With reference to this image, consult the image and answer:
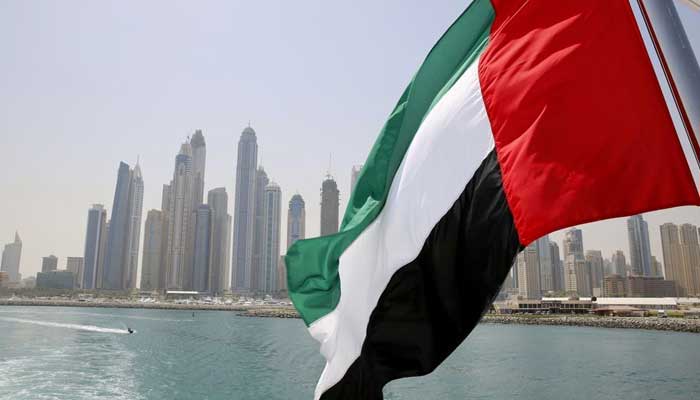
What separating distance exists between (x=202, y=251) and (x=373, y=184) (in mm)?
180407

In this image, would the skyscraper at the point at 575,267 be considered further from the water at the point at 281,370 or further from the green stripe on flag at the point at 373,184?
the green stripe on flag at the point at 373,184

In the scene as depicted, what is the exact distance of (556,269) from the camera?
16388 cm

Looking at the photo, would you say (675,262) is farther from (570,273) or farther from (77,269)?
(77,269)

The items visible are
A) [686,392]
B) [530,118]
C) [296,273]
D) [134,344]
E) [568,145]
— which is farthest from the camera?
[134,344]

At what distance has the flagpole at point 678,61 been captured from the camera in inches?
76.9

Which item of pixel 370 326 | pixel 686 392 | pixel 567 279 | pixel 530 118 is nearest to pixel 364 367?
pixel 370 326

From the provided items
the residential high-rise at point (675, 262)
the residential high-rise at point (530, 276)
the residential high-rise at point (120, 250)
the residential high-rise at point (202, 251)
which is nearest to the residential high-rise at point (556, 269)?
the residential high-rise at point (530, 276)

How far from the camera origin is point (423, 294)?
3400 millimetres

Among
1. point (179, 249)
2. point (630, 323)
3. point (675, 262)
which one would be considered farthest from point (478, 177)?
point (179, 249)

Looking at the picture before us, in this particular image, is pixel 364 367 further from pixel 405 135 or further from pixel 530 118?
pixel 530 118

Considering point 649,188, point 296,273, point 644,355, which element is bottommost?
point 644,355

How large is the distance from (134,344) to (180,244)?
146 m

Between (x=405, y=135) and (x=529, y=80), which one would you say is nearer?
(x=529, y=80)

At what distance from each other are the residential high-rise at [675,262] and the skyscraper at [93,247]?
17223 centimetres
